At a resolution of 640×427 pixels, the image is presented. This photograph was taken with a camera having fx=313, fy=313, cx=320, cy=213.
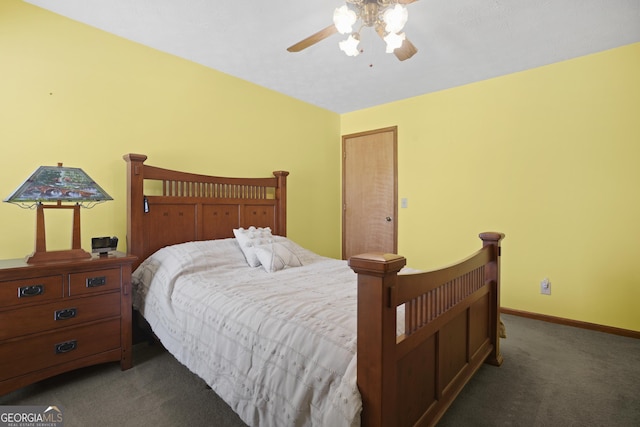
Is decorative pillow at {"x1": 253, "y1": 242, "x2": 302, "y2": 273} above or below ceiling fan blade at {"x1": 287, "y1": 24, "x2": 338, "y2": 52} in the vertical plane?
below

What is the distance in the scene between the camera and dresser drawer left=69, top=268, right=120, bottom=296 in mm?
1893

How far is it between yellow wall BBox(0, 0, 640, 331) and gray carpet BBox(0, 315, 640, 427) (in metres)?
0.88

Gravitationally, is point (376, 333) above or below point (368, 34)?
below

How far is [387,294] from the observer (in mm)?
1023

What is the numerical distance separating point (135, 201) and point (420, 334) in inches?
87.8

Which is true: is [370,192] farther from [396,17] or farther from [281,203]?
[396,17]

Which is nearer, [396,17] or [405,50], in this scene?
[396,17]

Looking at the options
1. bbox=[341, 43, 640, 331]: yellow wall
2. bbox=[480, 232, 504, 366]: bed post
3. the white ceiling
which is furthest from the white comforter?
bbox=[341, 43, 640, 331]: yellow wall

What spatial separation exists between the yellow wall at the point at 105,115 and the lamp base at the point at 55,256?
416 millimetres

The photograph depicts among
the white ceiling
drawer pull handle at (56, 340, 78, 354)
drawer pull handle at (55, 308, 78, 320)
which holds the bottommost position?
drawer pull handle at (56, 340, 78, 354)

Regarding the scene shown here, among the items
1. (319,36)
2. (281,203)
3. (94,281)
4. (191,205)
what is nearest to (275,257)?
(191,205)

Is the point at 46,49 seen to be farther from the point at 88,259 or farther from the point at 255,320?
the point at 255,320

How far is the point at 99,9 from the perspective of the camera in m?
2.14

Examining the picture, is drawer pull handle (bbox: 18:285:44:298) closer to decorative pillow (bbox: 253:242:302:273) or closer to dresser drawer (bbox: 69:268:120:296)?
dresser drawer (bbox: 69:268:120:296)
